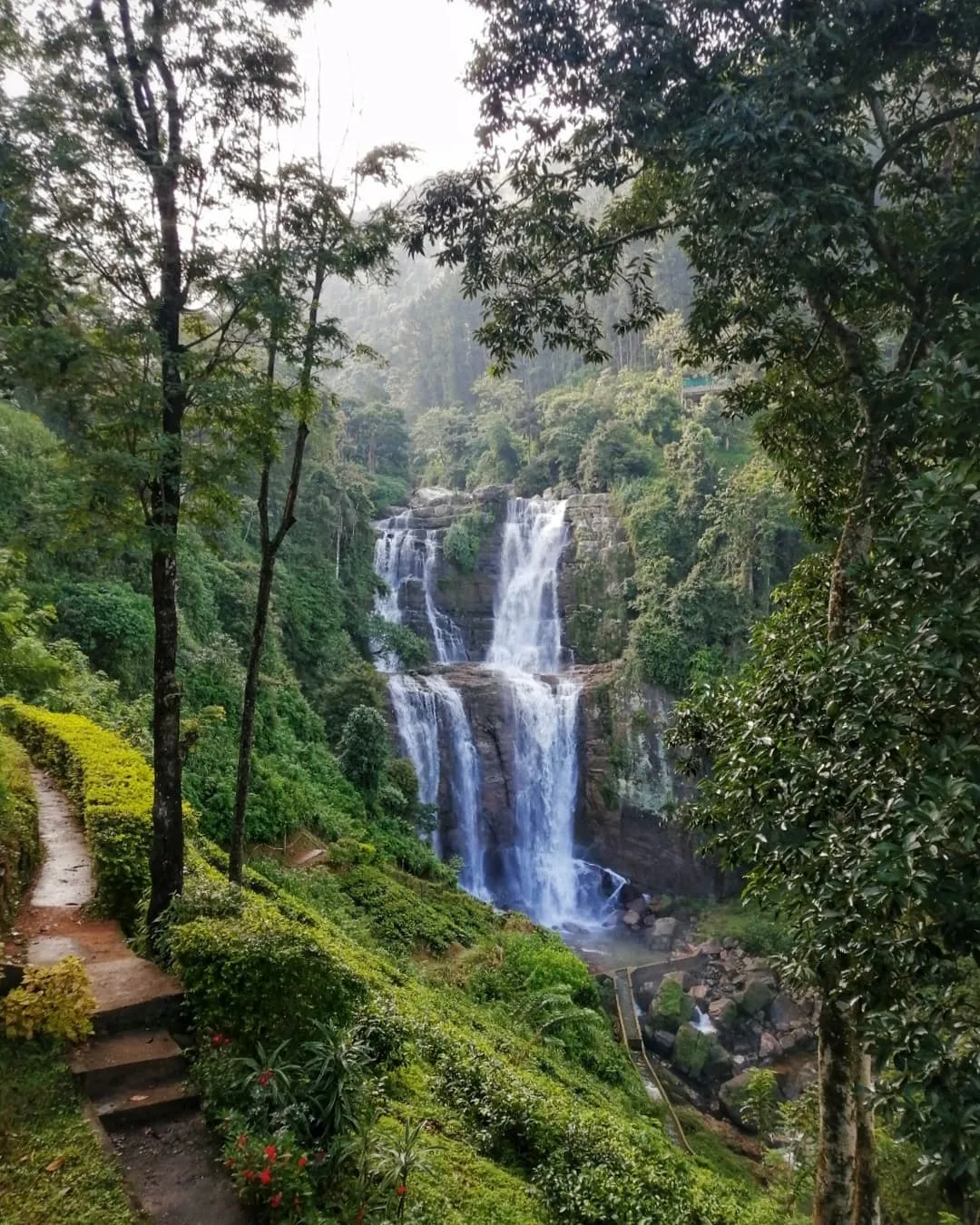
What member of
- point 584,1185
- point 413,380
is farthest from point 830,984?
point 413,380

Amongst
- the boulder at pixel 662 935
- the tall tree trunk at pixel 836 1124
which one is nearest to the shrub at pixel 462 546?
the boulder at pixel 662 935

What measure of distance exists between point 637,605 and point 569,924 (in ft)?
36.2

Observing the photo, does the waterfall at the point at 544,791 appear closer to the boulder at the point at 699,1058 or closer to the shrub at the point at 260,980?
the boulder at the point at 699,1058

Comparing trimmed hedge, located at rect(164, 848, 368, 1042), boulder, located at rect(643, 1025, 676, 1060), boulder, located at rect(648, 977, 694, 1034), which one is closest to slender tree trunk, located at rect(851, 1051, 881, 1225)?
trimmed hedge, located at rect(164, 848, 368, 1042)

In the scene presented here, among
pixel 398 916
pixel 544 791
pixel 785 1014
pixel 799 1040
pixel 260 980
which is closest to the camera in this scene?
pixel 260 980

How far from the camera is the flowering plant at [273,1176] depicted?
377 centimetres

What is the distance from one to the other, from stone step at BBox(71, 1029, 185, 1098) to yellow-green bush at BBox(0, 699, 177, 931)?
167 centimetres

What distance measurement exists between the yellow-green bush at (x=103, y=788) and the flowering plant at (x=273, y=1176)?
3119mm

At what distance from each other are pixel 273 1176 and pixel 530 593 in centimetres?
2492

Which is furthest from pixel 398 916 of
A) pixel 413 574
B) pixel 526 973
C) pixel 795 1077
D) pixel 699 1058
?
pixel 413 574

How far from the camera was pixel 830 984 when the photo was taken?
13.4ft

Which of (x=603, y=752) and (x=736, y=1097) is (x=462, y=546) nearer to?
Answer: (x=603, y=752)

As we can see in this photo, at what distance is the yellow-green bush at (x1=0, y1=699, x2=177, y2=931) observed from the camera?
6734 mm

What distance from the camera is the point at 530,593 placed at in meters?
28.3
